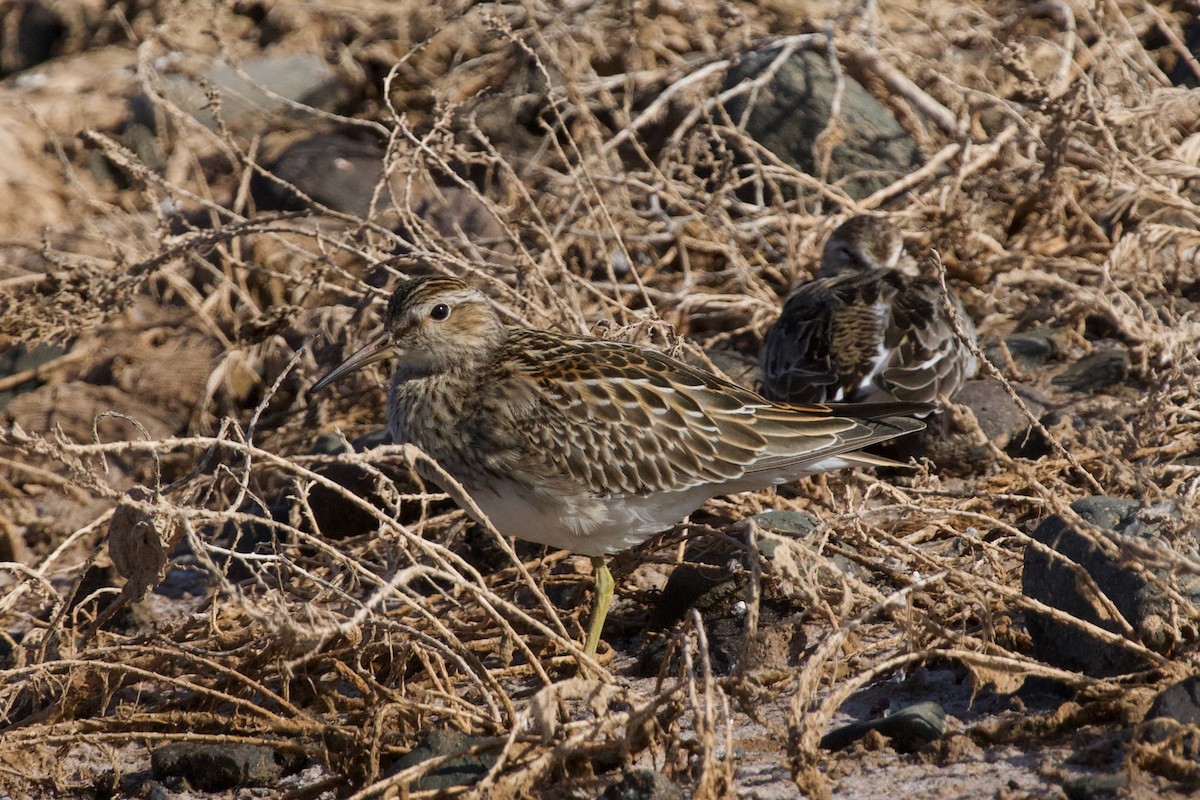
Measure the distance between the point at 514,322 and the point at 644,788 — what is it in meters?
3.76

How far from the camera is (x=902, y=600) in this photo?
429 centimetres

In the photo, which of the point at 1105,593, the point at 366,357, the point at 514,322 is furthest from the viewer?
the point at 514,322

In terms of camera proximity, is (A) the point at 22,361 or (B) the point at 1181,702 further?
(A) the point at 22,361

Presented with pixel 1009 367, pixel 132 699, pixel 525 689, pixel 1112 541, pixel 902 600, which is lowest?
pixel 132 699

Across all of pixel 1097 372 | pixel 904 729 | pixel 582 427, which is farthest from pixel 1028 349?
pixel 904 729

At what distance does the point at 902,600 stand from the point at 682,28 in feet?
24.4

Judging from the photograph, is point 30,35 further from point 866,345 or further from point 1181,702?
point 1181,702

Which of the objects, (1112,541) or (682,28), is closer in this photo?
(1112,541)

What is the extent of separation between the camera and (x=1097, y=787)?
3.97 metres

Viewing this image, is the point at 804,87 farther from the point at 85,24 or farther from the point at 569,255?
the point at 85,24

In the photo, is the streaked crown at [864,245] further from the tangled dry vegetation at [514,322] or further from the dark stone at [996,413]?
the dark stone at [996,413]

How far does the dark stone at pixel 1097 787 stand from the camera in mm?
3930

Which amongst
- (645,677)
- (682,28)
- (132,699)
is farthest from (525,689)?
(682,28)

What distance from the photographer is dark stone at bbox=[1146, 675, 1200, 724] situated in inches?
161
